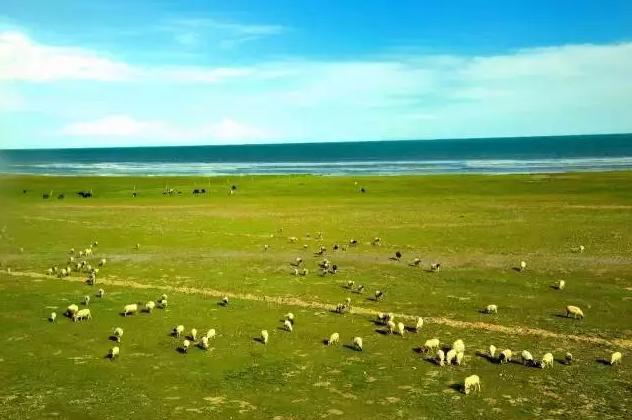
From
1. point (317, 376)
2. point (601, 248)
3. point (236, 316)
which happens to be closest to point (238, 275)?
point (236, 316)

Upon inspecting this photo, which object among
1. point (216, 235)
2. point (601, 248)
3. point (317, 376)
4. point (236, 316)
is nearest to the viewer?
point (317, 376)

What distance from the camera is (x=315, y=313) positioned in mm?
28656

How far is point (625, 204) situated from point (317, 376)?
5634 centimetres

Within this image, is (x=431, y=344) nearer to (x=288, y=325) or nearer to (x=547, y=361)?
(x=547, y=361)

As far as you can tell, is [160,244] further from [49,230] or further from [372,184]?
[372,184]

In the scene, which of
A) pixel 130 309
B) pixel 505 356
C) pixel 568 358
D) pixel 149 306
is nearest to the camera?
pixel 505 356

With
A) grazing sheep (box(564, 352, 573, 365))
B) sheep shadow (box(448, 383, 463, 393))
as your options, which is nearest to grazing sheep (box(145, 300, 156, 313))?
sheep shadow (box(448, 383, 463, 393))

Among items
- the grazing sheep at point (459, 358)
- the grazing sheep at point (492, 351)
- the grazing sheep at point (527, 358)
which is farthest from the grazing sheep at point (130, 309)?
the grazing sheep at point (527, 358)

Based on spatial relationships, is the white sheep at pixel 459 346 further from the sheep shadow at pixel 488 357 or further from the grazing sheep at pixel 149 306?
the grazing sheep at pixel 149 306

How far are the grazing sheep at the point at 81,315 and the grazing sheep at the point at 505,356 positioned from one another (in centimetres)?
1766

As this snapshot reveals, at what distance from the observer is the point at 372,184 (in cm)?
9869

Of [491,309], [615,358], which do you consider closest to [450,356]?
[615,358]

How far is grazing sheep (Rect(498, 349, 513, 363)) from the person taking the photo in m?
22.0

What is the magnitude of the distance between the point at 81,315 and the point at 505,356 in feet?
59.1
